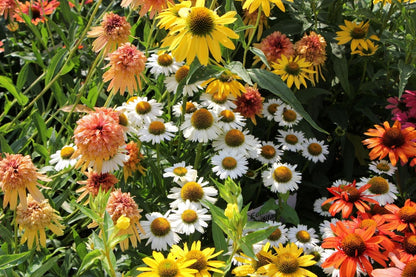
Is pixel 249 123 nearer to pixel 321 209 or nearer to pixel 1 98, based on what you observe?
pixel 321 209

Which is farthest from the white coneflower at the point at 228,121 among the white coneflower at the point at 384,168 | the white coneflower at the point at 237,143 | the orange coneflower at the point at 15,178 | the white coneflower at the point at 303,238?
the orange coneflower at the point at 15,178

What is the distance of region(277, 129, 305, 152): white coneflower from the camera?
158 centimetres

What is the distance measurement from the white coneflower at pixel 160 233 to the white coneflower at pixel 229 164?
0.20 m

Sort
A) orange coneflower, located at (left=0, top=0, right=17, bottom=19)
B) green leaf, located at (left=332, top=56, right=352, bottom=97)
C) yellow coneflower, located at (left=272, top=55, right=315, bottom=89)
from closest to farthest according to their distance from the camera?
yellow coneflower, located at (left=272, top=55, right=315, bottom=89) < green leaf, located at (left=332, top=56, right=352, bottom=97) < orange coneflower, located at (left=0, top=0, right=17, bottom=19)

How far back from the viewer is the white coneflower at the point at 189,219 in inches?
47.7

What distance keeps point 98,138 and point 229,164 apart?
1.32 ft

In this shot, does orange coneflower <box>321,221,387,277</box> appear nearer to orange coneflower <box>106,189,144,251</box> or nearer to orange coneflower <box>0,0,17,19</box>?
orange coneflower <box>106,189,144,251</box>

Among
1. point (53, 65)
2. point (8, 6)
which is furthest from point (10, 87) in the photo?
point (8, 6)

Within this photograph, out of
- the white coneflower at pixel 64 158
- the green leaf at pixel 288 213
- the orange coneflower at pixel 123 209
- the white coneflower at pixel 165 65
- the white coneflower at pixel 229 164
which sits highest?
the white coneflower at pixel 165 65

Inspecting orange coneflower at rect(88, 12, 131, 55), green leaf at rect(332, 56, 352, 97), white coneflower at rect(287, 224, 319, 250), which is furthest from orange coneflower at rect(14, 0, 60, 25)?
white coneflower at rect(287, 224, 319, 250)

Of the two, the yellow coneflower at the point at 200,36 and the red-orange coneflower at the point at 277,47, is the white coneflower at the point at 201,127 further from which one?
the red-orange coneflower at the point at 277,47

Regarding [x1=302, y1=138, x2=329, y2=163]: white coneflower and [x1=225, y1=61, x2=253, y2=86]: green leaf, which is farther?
[x1=302, y1=138, x2=329, y2=163]: white coneflower

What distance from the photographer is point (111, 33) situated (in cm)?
138

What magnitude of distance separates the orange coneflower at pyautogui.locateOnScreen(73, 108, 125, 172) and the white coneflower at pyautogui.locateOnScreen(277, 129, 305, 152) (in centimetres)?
61
